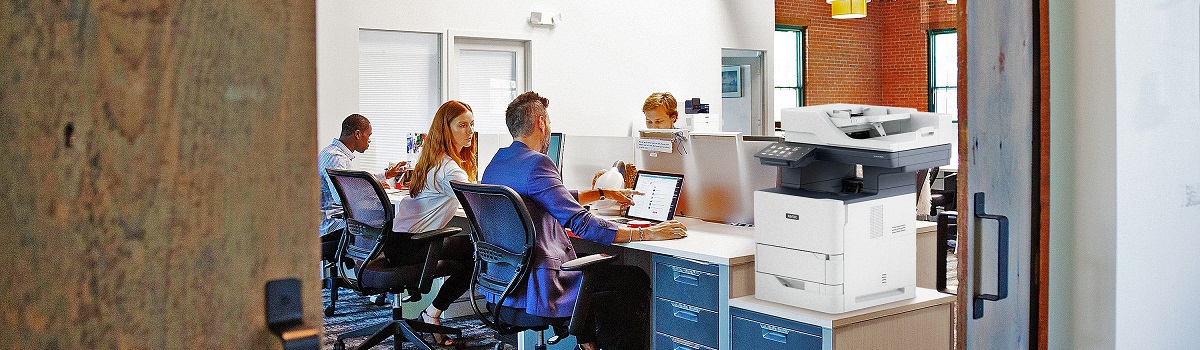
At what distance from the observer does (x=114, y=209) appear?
105 cm

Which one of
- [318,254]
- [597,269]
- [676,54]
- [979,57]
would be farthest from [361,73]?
[318,254]

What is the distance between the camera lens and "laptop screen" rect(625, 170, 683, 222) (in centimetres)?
436

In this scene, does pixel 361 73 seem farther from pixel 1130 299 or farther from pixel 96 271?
pixel 96 271

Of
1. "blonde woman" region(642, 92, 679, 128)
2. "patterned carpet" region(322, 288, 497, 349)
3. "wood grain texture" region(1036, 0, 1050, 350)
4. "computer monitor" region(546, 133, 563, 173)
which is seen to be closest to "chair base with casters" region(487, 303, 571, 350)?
"patterned carpet" region(322, 288, 497, 349)

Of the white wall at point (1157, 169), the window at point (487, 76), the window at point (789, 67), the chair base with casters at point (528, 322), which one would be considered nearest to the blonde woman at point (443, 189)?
the chair base with casters at point (528, 322)

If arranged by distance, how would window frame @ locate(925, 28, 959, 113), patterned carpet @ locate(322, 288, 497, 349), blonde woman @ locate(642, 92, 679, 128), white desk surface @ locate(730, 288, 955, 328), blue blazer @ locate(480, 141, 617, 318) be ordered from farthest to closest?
window frame @ locate(925, 28, 959, 113)
blonde woman @ locate(642, 92, 679, 128)
patterned carpet @ locate(322, 288, 497, 349)
blue blazer @ locate(480, 141, 617, 318)
white desk surface @ locate(730, 288, 955, 328)

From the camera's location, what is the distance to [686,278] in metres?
3.60

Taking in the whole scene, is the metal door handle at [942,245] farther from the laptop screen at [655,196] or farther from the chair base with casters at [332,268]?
the chair base with casters at [332,268]

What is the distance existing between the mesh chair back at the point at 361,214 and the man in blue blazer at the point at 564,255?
65cm

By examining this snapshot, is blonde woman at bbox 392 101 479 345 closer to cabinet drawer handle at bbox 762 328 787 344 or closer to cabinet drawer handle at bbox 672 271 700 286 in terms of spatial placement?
cabinet drawer handle at bbox 672 271 700 286

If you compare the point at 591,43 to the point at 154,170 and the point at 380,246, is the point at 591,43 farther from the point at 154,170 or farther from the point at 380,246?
the point at 154,170

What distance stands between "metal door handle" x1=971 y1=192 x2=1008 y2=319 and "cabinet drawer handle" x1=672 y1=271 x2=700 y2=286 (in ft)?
3.39

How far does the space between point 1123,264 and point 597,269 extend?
1.73 m

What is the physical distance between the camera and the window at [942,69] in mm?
13422
